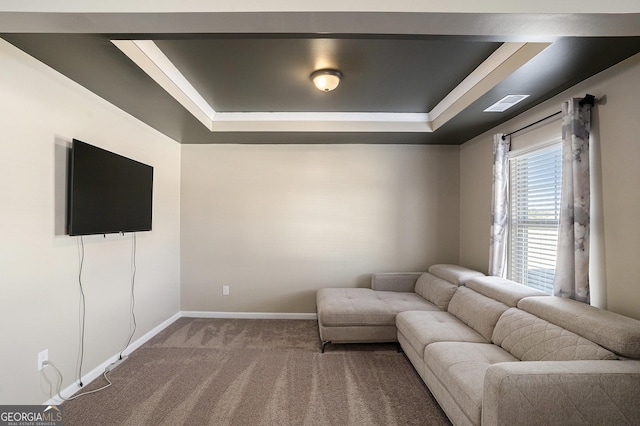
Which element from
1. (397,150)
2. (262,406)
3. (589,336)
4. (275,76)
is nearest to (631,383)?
(589,336)

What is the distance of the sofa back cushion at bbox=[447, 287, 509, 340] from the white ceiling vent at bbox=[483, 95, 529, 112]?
1784 millimetres

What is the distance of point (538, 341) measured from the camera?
6.79 feet

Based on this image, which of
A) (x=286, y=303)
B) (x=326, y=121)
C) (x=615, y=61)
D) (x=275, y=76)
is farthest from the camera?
(x=286, y=303)

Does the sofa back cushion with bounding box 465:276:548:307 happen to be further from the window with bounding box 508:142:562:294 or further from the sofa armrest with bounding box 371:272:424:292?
the sofa armrest with bounding box 371:272:424:292

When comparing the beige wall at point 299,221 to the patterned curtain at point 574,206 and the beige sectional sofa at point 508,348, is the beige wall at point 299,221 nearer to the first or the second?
the beige sectional sofa at point 508,348

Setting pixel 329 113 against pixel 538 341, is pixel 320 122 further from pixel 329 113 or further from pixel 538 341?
pixel 538 341

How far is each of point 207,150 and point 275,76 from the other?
2039mm

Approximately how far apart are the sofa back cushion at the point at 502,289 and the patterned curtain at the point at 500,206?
0.29 meters

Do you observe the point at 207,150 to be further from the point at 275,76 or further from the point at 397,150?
the point at 397,150

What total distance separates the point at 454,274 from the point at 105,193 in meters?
3.57

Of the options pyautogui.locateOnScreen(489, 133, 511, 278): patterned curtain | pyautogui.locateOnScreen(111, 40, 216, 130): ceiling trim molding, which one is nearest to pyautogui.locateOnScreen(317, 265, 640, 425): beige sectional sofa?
pyautogui.locateOnScreen(489, 133, 511, 278): patterned curtain

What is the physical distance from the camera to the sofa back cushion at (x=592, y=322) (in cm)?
168

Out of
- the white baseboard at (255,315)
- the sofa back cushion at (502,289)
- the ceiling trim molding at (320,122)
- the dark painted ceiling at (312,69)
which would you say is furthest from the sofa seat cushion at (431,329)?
the ceiling trim molding at (320,122)

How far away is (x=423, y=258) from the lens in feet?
14.8
